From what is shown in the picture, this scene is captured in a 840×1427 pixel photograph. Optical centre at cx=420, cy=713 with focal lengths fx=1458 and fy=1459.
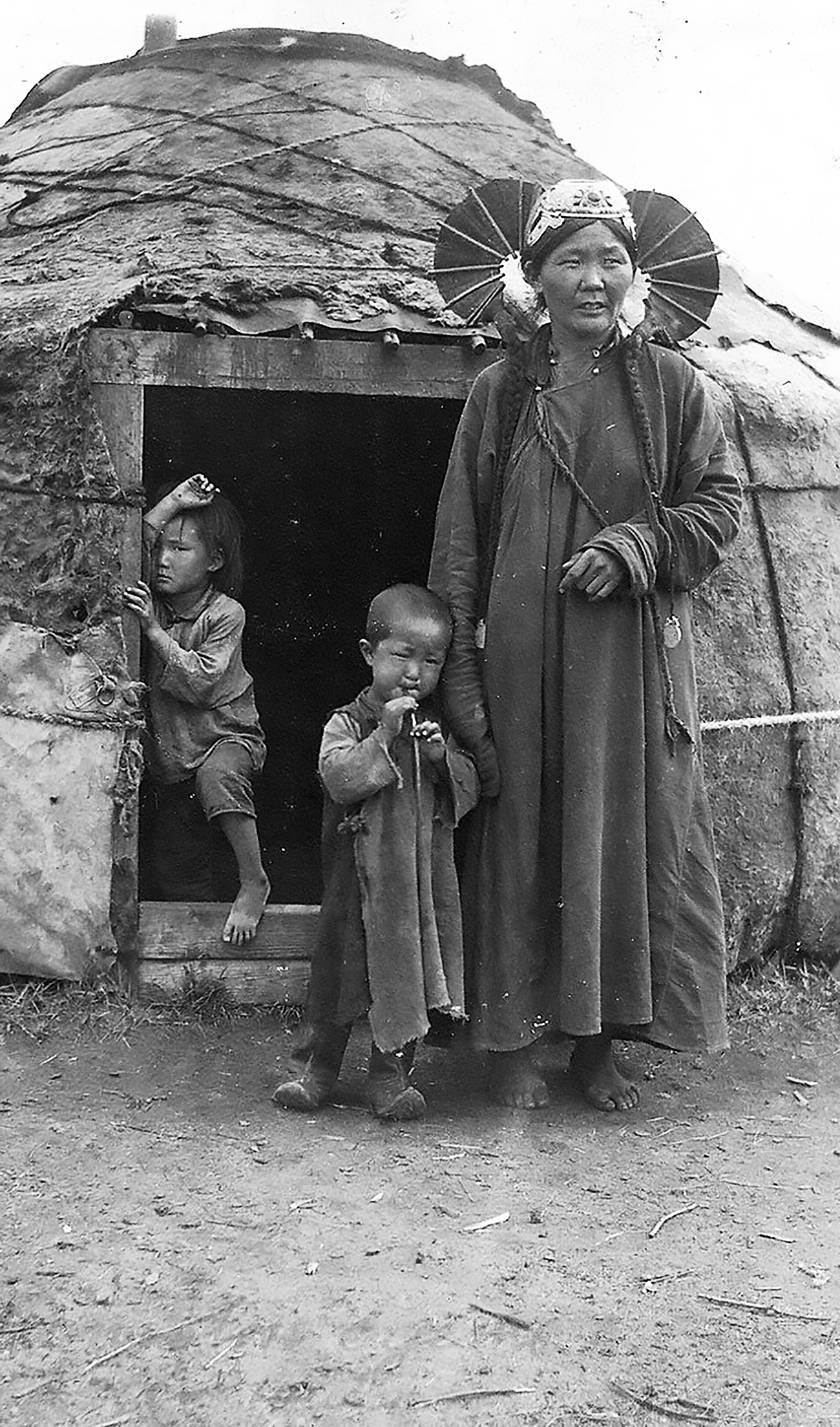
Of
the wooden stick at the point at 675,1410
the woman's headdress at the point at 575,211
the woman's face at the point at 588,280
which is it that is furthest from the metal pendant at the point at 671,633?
the wooden stick at the point at 675,1410

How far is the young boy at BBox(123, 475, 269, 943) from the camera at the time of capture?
3979 millimetres

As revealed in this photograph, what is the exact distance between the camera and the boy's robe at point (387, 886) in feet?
10.3

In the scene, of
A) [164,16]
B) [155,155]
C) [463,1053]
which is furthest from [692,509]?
[164,16]

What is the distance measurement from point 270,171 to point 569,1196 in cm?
333

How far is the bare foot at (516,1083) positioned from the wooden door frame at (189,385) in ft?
2.52

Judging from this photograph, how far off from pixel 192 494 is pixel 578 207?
1.42 meters

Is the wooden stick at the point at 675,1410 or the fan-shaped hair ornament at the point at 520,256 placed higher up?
the fan-shaped hair ornament at the point at 520,256

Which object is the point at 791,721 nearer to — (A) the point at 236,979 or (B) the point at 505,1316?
(A) the point at 236,979

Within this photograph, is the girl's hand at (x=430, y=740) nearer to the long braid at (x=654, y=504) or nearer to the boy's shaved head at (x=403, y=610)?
the boy's shaved head at (x=403, y=610)

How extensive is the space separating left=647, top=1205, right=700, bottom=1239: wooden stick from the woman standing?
1.44ft

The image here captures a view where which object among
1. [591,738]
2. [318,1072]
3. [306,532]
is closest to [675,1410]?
[318,1072]

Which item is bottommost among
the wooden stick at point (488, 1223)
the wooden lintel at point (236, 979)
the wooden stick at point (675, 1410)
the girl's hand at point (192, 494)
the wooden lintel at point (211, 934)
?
the wooden stick at point (675, 1410)

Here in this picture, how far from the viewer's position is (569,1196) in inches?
115

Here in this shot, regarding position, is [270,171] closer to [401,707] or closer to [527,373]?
[527,373]
